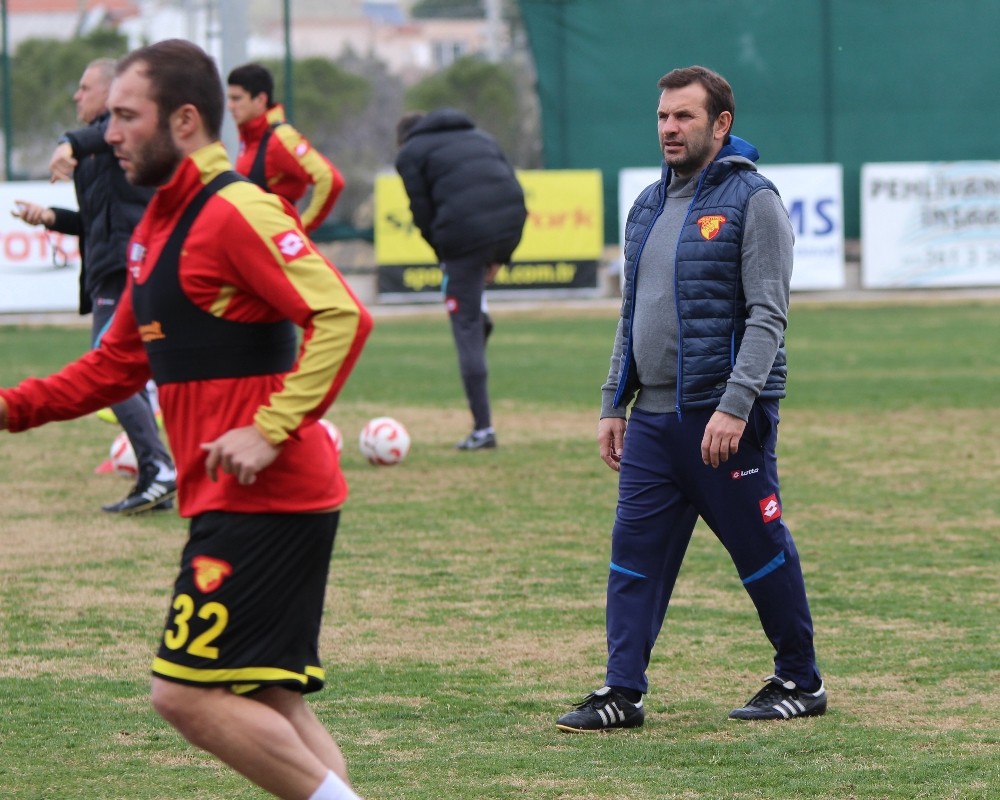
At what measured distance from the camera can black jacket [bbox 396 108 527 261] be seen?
1071cm

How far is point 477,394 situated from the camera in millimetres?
10906

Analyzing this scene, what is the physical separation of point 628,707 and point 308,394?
79.1 inches

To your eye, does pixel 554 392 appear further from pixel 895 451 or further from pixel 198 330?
pixel 198 330

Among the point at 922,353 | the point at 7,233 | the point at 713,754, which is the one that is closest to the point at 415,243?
Answer: the point at 7,233

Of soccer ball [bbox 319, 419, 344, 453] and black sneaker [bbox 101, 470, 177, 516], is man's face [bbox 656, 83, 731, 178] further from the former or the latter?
black sneaker [bbox 101, 470, 177, 516]

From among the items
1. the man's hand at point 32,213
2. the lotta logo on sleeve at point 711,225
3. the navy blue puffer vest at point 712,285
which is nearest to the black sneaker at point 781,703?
the navy blue puffer vest at point 712,285

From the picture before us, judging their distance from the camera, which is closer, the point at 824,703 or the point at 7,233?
the point at 824,703

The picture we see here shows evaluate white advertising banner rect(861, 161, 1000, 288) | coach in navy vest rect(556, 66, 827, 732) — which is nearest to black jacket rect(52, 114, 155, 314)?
coach in navy vest rect(556, 66, 827, 732)

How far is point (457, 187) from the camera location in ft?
35.4

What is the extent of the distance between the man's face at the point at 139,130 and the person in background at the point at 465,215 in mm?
7034

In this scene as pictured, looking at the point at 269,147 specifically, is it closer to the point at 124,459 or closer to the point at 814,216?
the point at 124,459

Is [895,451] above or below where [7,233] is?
below

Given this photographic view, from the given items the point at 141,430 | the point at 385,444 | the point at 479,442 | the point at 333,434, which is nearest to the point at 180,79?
the point at 333,434

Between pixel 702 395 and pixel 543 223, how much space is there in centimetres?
1848
